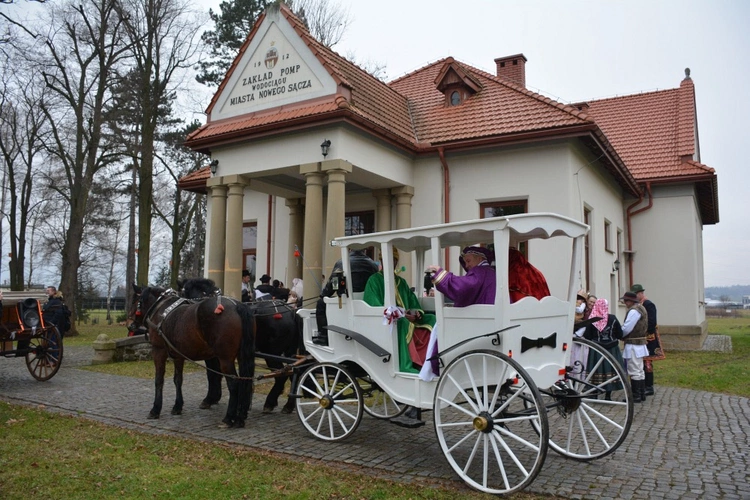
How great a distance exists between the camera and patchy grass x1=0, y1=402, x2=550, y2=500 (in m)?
4.80

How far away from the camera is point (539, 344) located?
5125mm

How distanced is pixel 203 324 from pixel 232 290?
5950 mm

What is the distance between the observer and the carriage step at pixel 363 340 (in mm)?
5879

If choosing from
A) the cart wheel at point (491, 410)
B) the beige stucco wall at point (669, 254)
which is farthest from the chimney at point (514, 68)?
the cart wheel at point (491, 410)

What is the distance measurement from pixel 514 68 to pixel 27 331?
16.5 meters

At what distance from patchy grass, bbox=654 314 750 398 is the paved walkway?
787 millimetres

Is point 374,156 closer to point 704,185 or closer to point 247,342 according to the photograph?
point 247,342

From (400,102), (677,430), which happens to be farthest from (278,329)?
(400,102)

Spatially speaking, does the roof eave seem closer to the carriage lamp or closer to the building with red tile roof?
the building with red tile roof

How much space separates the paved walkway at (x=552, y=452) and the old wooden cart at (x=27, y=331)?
68cm

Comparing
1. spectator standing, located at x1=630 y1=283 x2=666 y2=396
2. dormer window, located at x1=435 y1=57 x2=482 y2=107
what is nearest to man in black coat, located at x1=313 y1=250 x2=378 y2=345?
spectator standing, located at x1=630 y1=283 x2=666 y2=396

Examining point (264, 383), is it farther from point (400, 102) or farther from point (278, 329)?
point (400, 102)

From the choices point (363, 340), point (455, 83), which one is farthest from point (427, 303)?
point (455, 83)

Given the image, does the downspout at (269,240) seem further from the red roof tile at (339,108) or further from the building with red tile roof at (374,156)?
the red roof tile at (339,108)
